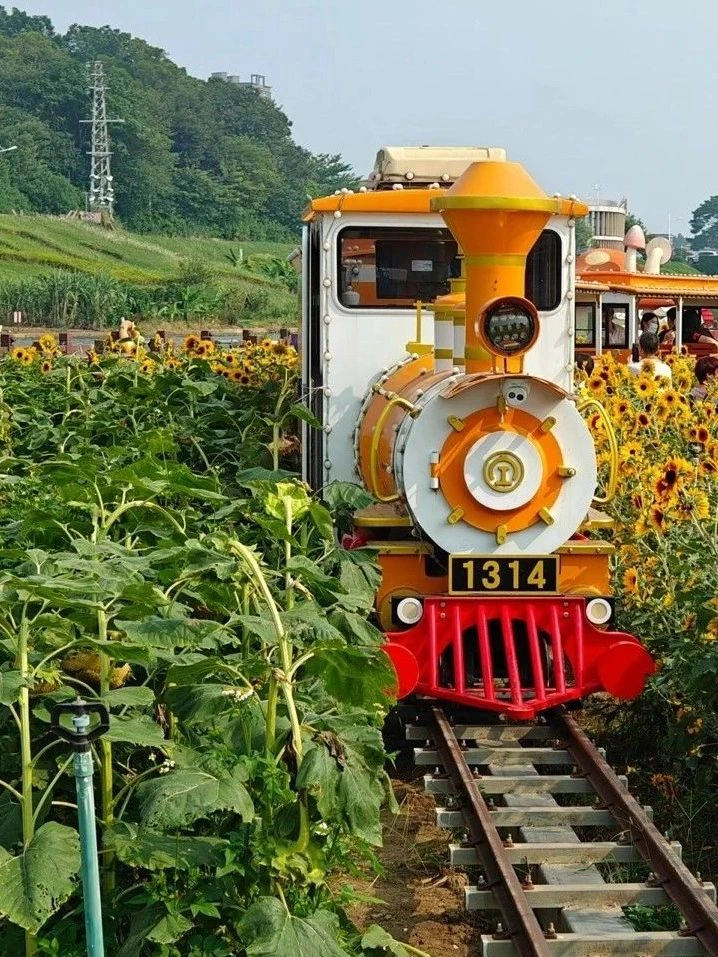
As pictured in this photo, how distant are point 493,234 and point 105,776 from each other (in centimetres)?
385

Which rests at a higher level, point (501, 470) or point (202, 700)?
point (501, 470)

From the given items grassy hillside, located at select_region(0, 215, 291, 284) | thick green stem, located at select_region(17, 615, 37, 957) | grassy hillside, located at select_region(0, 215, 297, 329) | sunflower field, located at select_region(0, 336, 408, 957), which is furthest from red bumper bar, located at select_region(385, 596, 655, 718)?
grassy hillside, located at select_region(0, 215, 291, 284)

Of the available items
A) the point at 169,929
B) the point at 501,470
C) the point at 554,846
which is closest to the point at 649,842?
the point at 554,846

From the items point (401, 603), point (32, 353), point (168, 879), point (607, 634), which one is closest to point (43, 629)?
point (168, 879)

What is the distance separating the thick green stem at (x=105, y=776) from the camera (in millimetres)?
4949

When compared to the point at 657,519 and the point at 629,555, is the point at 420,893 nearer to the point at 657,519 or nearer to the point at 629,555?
the point at 657,519

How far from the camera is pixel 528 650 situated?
821 centimetres

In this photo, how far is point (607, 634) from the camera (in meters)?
8.01

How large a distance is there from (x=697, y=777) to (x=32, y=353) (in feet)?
38.7

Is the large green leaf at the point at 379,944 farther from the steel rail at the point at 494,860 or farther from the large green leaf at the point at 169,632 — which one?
the large green leaf at the point at 169,632

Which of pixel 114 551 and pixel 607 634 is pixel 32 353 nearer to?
pixel 607 634

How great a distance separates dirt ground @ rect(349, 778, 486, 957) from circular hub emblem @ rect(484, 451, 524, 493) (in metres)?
1.64

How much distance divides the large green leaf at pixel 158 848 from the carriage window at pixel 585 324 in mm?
20324

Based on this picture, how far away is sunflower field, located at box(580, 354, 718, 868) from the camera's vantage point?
7270 mm
